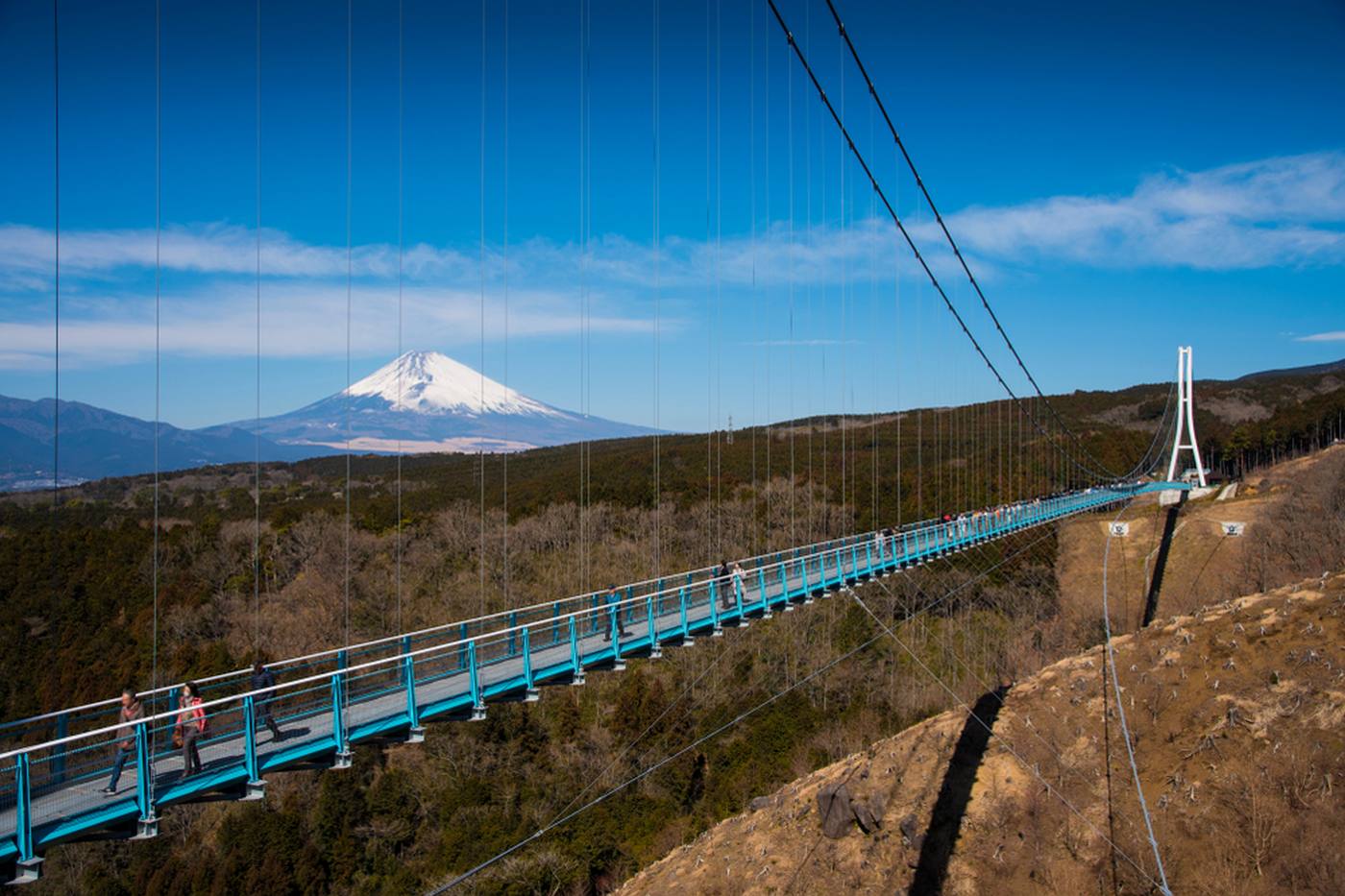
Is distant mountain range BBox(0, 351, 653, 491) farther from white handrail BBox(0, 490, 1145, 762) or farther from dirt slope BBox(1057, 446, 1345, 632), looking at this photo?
dirt slope BBox(1057, 446, 1345, 632)

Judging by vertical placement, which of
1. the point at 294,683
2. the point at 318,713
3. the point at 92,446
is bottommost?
the point at 318,713

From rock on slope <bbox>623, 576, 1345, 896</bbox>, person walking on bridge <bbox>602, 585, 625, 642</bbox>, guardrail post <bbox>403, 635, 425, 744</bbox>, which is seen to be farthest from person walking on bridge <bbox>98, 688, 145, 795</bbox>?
rock on slope <bbox>623, 576, 1345, 896</bbox>

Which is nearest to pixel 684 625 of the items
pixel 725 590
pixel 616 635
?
pixel 616 635

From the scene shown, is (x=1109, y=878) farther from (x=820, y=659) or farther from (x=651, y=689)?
(x=820, y=659)

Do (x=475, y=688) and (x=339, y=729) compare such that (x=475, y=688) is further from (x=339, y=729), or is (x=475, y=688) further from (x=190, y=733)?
(x=190, y=733)

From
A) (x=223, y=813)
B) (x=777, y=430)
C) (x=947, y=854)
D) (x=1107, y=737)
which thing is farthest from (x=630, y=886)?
(x=777, y=430)

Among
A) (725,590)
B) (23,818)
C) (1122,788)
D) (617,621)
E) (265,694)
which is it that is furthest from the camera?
(1122,788)
